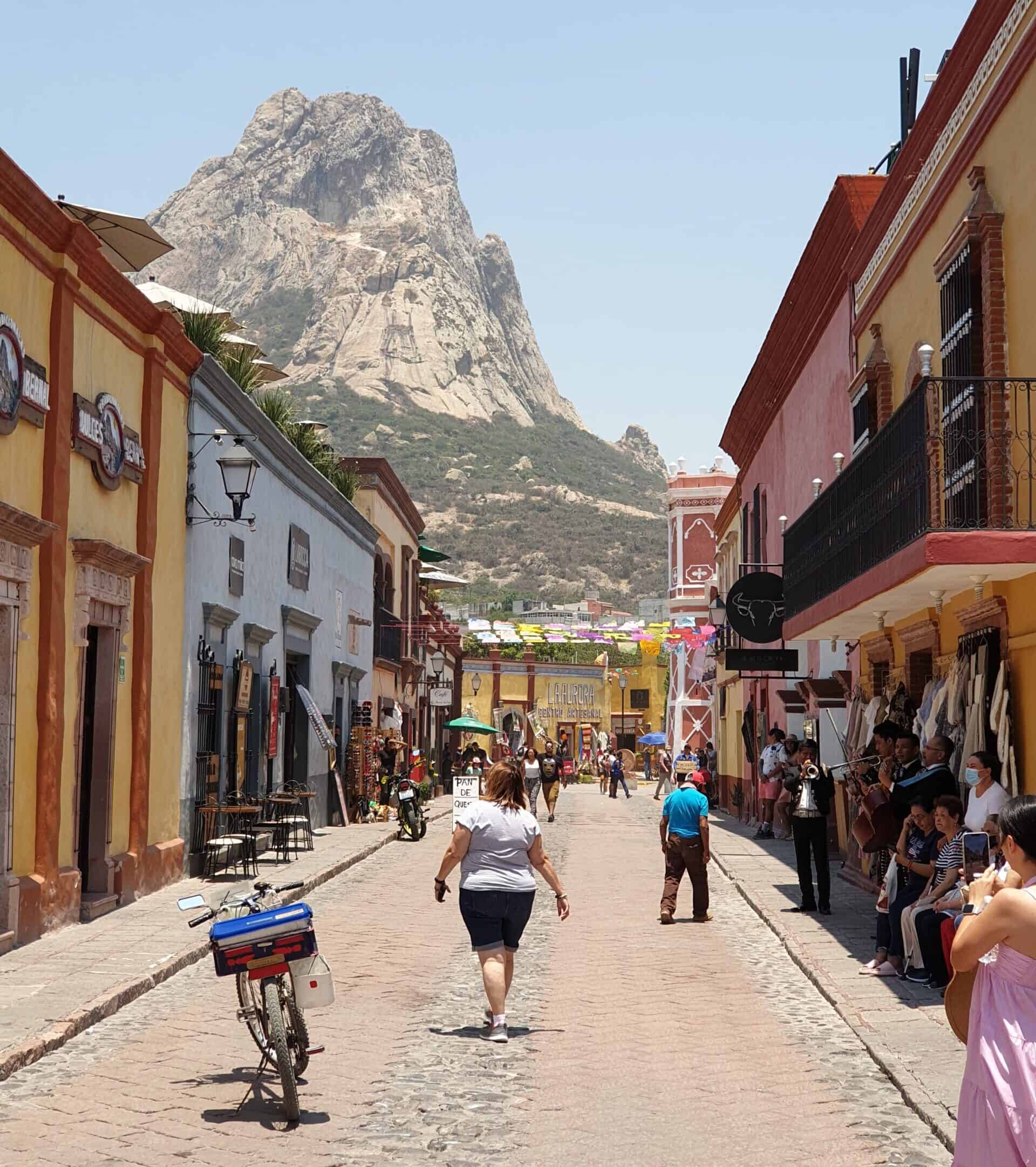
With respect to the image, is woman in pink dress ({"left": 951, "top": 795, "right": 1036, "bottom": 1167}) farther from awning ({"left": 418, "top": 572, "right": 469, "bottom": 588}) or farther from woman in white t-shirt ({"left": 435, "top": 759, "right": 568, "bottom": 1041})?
awning ({"left": 418, "top": 572, "right": 469, "bottom": 588})

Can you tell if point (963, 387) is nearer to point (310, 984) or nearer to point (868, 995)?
point (868, 995)

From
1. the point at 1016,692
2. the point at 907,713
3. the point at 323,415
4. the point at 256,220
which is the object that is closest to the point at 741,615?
the point at 907,713

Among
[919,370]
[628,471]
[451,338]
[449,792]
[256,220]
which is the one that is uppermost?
[256,220]

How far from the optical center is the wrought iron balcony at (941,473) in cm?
1091

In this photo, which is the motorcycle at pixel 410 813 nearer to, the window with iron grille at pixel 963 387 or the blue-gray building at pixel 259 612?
the blue-gray building at pixel 259 612

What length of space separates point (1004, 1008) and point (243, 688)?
1682 cm

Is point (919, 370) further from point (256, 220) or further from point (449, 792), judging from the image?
point (256, 220)

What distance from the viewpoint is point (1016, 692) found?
459 inches

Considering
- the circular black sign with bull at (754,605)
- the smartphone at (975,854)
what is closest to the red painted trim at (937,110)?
the circular black sign with bull at (754,605)

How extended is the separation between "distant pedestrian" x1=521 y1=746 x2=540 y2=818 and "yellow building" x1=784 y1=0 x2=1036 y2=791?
17539 mm

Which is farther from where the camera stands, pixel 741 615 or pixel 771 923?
pixel 741 615

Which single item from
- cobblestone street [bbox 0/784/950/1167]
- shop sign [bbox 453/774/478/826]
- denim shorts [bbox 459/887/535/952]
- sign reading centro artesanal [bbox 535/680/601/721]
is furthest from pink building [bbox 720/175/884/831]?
sign reading centro artesanal [bbox 535/680/601/721]

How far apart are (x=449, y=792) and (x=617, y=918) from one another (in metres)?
38.5

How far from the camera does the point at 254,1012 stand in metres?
7.53
